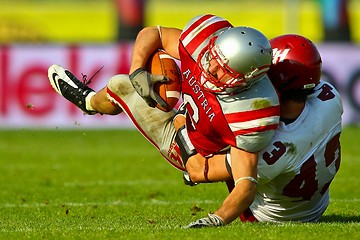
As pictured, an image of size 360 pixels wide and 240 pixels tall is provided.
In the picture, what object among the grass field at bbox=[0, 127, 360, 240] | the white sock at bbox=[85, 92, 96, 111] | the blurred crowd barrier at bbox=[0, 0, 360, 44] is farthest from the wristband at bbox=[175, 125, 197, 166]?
the blurred crowd barrier at bbox=[0, 0, 360, 44]

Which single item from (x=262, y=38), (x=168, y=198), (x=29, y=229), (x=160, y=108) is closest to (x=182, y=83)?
(x=160, y=108)

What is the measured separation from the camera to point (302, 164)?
5.72 m

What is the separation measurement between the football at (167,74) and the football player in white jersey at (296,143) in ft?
1.69

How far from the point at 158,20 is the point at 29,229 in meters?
20.6

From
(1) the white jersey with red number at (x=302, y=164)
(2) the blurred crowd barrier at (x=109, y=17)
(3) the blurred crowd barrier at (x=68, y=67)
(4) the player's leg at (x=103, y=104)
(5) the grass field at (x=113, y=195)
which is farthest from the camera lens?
(2) the blurred crowd barrier at (x=109, y=17)

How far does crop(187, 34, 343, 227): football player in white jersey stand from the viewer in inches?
222

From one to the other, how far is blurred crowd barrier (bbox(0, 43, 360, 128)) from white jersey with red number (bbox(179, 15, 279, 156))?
24.3 feet

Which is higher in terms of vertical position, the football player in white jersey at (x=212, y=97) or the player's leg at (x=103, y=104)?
the football player in white jersey at (x=212, y=97)

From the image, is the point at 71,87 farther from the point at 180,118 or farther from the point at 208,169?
the point at 208,169

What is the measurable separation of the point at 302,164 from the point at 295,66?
2.00ft

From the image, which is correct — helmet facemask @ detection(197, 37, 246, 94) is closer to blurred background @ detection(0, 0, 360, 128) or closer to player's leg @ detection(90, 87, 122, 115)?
player's leg @ detection(90, 87, 122, 115)

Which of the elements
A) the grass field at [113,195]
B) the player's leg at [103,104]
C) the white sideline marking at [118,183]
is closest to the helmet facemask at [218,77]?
the grass field at [113,195]

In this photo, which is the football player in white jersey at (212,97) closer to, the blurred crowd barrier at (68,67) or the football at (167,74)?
the football at (167,74)

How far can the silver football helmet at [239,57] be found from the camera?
209 inches
